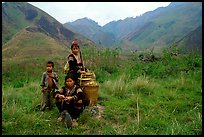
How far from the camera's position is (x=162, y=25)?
78500 mm

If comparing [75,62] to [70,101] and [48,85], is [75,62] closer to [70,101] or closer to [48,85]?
[48,85]

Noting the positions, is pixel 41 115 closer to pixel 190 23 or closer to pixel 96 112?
pixel 96 112

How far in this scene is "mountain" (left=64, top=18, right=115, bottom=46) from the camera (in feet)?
259

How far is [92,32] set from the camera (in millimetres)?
100625

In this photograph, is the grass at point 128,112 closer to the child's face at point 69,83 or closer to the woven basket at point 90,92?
the woven basket at point 90,92

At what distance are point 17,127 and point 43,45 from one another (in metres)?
25.7

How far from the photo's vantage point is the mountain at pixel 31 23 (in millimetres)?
44156

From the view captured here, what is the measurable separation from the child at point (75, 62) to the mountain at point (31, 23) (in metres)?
36.8

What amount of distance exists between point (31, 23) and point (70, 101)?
4641 centimetres

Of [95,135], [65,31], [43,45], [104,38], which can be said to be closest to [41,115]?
[95,135]

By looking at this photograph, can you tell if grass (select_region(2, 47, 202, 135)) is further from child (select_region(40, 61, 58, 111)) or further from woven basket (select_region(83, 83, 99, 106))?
woven basket (select_region(83, 83, 99, 106))

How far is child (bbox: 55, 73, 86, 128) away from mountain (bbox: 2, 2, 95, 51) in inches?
1466

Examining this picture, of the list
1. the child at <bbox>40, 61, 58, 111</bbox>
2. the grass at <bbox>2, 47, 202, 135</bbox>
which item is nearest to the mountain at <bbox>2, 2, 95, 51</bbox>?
the grass at <bbox>2, 47, 202, 135</bbox>

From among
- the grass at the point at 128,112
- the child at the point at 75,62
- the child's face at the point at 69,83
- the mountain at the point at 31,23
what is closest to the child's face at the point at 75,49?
the child at the point at 75,62
